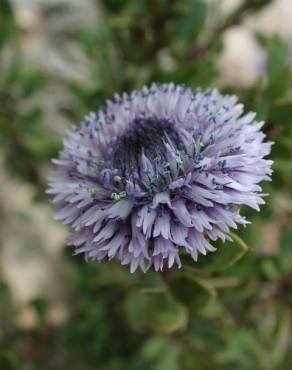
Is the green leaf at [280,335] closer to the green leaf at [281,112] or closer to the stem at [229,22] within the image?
the green leaf at [281,112]

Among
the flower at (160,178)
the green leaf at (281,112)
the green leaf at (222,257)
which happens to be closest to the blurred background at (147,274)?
the green leaf at (281,112)

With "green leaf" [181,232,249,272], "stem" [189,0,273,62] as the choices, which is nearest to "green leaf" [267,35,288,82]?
"stem" [189,0,273,62]

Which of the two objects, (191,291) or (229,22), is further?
(229,22)

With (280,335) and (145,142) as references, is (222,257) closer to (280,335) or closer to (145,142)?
(145,142)

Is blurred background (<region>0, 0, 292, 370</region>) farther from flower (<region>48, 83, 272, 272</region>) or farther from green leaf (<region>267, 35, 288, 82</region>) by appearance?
flower (<region>48, 83, 272, 272</region>)

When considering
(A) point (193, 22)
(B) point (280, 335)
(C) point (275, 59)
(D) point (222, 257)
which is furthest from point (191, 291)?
(A) point (193, 22)

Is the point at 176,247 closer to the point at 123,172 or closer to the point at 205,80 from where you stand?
the point at 123,172
